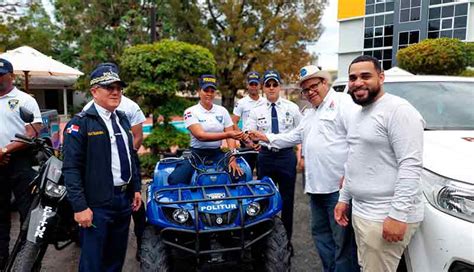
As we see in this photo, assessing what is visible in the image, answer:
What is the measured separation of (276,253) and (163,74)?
4533mm

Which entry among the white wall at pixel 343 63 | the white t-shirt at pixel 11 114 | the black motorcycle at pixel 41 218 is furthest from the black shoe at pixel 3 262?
the white wall at pixel 343 63

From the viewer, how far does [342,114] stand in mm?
2881

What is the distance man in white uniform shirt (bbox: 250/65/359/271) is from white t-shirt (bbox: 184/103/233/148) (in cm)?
111

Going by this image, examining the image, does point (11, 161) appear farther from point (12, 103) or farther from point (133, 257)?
point (133, 257)

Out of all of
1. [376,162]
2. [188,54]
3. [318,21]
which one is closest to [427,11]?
[188,54]

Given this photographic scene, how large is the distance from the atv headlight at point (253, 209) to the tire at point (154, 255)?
2.38 ft

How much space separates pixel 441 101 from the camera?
11.2ft

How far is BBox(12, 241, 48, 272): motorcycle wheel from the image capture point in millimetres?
2805

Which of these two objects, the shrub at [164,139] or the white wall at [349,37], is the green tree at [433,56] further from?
the white wall at [349,37]

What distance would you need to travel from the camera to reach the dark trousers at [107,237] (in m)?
2.70

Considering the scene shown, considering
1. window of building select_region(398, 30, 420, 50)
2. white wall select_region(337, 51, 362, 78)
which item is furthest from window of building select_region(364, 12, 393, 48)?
white wall select_region(337, 51, 362, 78)

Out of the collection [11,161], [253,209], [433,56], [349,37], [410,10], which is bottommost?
[253,209]

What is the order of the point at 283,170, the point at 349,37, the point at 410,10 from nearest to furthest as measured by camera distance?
1. the point at 283,170
2. the point at 410,10
3. the point at 349,37

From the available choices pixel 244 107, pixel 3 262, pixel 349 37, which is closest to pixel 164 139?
pixel 244 107
